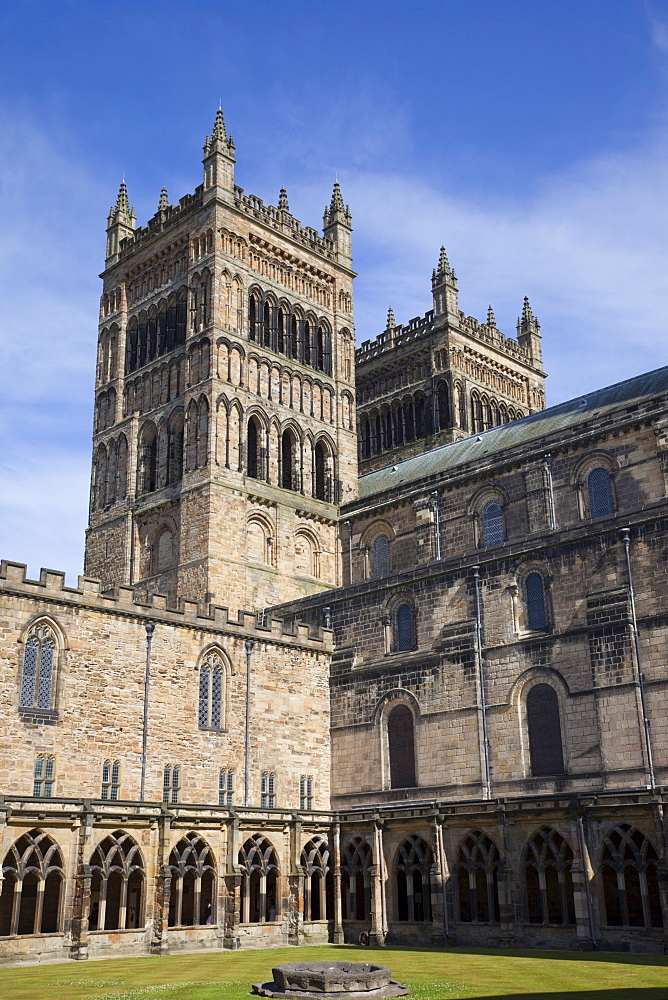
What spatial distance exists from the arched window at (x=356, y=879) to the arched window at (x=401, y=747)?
5.90m

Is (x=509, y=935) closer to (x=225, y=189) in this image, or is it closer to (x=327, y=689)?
(x=327, y=689)

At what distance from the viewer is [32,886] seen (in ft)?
96.8

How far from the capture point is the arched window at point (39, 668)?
34875 millimetres

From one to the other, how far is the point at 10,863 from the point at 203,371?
107ft

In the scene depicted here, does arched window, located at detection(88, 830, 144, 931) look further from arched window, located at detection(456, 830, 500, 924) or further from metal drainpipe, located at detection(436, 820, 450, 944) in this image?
arched window, located at detection(456, 830, 500, 924)

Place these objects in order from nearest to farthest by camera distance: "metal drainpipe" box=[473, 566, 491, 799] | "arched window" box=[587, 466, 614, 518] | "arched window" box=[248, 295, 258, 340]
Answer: "metal drainpipe" box=[473, 566, 491, 799] → "arched window" box=[587, 466, 614, 518] → "arched window" box=[248, 295, 258, 340]

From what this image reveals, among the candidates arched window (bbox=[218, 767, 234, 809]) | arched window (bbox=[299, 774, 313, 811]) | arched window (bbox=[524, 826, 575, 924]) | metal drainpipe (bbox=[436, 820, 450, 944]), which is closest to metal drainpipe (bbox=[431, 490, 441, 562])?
arched window (bbox=[299, 774, 313, 811])

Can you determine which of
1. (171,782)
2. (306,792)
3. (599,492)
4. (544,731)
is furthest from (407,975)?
(599,492)

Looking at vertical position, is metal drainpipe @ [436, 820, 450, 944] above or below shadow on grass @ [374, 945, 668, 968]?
above

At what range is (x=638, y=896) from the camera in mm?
27547

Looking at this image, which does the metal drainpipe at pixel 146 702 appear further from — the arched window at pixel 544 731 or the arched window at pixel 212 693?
the arched window at pixel 544 731

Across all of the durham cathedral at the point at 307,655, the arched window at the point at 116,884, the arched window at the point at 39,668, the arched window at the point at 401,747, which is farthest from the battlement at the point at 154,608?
the arched window at the point at 116,884

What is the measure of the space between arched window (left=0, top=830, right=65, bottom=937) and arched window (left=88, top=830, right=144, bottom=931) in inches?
41.5

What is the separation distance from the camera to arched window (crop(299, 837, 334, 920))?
34.7 meters
